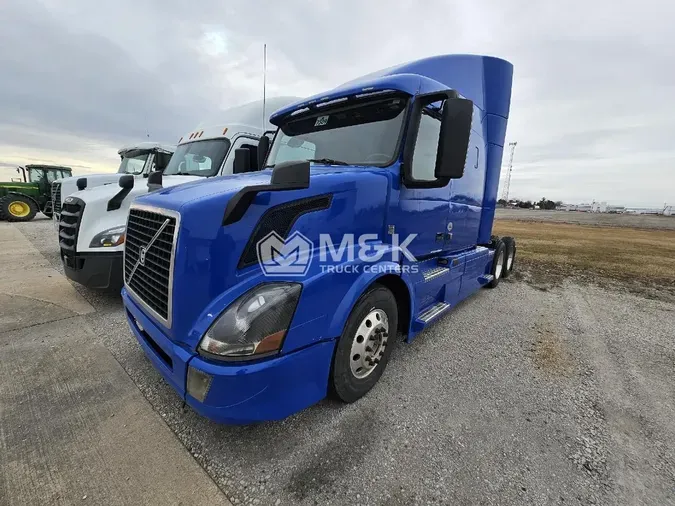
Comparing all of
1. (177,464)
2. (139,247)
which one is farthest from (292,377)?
(139,247)

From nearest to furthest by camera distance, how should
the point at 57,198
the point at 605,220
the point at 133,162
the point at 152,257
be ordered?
the point at 152,257, the point at 57,198, the point at 133,162, the point at 605,220

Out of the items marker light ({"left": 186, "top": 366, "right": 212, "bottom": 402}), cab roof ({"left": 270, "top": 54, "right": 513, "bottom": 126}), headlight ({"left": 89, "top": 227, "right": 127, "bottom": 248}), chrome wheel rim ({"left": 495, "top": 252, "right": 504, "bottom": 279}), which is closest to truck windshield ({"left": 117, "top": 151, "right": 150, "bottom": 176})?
headlight ({"left": 89, "top": 227, "right": 127, "bottom": 248})

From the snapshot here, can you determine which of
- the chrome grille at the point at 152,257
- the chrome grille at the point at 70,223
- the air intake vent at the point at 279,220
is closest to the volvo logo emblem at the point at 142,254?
the chrome grille at the point at 152,257

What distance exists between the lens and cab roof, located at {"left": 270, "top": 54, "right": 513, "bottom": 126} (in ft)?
8.73

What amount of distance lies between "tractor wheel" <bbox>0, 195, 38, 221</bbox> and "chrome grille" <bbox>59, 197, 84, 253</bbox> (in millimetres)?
14261

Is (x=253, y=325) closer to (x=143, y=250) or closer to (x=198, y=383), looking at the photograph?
(x=198, y=383)

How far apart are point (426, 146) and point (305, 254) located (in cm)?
165

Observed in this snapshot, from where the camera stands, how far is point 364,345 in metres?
2.44

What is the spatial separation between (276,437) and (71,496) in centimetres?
112

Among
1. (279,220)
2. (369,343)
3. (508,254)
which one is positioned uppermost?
(279,220)

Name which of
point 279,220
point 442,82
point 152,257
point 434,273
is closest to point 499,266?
point 434,273

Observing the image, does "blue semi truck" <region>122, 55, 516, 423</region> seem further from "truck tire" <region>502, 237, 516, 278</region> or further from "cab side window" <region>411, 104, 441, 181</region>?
"truck tire" <region>502, 237, 516, 278</region>

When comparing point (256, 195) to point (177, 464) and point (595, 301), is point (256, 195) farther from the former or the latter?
point (595, 301)

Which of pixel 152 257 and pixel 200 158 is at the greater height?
pixel 200 158
